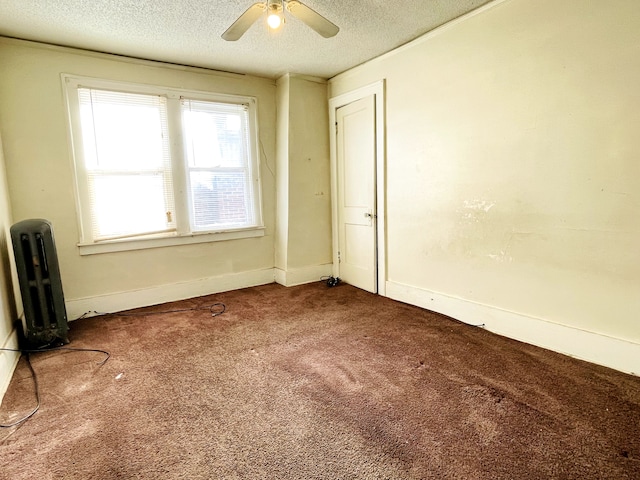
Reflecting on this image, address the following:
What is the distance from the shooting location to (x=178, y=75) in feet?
12.3

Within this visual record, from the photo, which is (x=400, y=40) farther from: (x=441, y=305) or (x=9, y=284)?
(x=9, y=284)

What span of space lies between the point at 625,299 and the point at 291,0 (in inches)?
110

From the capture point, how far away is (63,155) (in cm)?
325

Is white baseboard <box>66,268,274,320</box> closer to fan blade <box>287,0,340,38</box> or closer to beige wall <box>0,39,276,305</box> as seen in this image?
beige wall <box>0,39,276,305</box>

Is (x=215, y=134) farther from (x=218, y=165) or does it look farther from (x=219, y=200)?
(x=219, y=200)

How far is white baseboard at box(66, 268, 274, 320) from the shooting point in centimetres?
344

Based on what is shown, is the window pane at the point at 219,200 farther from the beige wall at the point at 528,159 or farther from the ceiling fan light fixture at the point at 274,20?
the ceiling fan light fixture at the point at 274,20

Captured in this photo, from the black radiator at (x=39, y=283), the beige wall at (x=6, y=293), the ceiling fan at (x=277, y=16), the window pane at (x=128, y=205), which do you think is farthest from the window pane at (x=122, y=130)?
the ceiling fan at (x=277, y=16)

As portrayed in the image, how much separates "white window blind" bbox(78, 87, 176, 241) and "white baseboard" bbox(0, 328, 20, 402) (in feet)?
3.76

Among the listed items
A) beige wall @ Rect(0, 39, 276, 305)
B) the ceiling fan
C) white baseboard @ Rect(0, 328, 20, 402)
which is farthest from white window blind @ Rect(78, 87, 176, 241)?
the ceiling fan

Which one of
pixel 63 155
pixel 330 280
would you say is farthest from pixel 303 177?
pixel 63 155

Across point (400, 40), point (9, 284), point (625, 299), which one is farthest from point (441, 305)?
point (9, 284)

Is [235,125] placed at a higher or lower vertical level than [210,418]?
higher

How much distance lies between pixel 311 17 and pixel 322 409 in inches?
94.7
